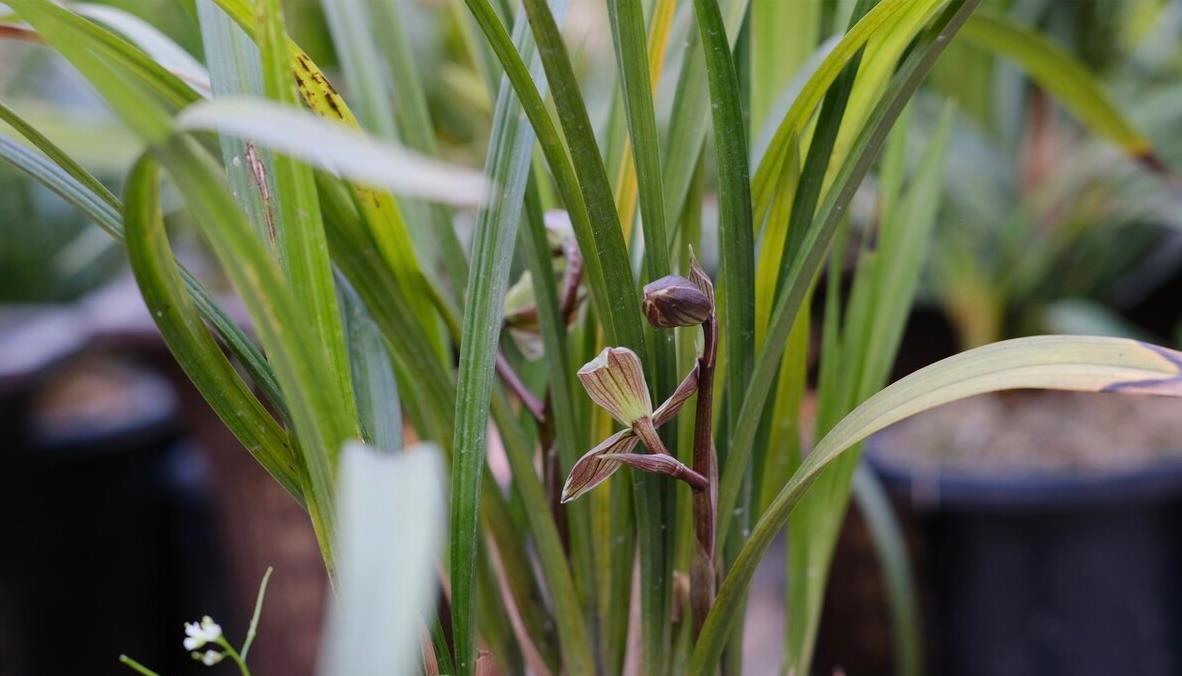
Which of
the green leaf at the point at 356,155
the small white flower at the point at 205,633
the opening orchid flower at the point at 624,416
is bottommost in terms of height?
the small white flower at the point at 205,633

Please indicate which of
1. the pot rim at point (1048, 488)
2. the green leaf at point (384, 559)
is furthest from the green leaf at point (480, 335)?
the pot rim at point (1048, 488)

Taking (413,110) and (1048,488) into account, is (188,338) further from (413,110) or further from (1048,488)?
(1048,488)

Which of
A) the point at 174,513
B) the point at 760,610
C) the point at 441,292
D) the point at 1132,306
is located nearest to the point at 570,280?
the point at 441,292

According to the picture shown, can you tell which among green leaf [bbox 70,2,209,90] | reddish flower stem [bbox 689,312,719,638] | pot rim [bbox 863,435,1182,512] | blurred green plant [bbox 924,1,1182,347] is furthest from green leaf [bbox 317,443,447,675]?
blurred green plant [bbox 924,1,1182,347]

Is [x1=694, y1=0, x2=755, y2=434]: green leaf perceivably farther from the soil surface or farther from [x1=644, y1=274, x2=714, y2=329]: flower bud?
the soil surface

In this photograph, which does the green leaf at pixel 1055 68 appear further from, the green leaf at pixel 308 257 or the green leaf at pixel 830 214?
the green leaf at pixel 308 257
